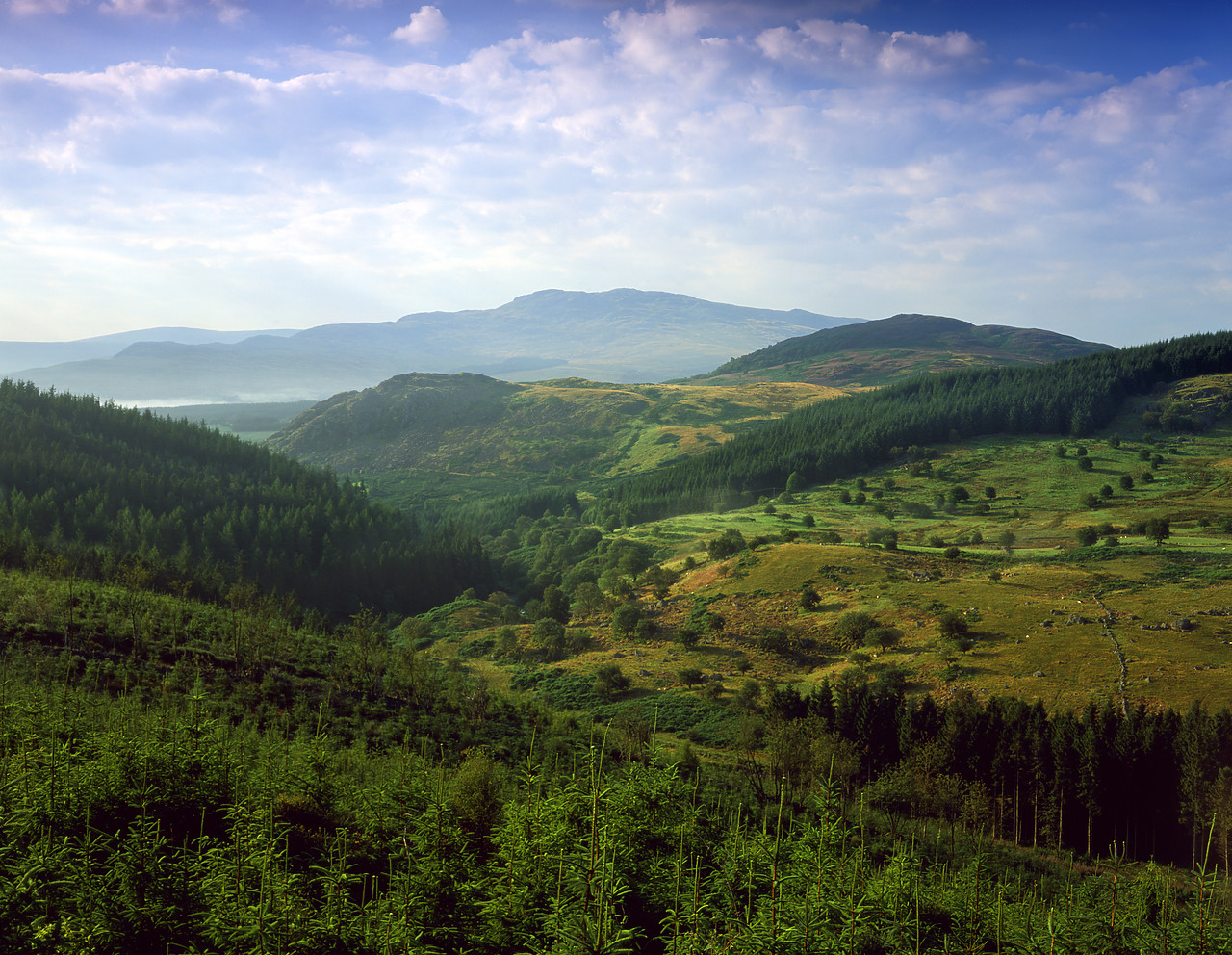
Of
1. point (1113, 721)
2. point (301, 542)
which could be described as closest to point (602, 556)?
point (301, 542)

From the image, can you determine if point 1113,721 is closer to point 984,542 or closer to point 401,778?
point 401,778

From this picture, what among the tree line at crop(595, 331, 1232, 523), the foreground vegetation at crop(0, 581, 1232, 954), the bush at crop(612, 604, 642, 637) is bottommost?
the bush at crop(612, 604, 642, 637)

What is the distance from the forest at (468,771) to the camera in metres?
12.9

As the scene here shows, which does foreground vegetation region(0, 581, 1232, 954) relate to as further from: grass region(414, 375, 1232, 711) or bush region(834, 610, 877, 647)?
bush region(834, 610, 877, 647)

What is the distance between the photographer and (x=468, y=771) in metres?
24.4

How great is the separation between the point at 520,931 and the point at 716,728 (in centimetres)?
5295

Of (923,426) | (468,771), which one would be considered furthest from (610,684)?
(923,426)

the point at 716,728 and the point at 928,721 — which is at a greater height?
the point at 928,721

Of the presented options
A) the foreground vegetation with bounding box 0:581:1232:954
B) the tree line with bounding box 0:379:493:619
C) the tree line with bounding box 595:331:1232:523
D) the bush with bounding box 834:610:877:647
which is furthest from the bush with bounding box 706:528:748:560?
the foreground vegetation with bounding box 0:581:1232:954

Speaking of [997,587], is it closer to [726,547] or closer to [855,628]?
[855,628]

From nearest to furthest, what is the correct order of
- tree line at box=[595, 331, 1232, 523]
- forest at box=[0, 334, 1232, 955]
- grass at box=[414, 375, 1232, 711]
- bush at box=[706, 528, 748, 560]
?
forest at box=[0, 334, 1232, 955], grass at box=[414, 375, 1232, 711], bush at box=[706, 528, 748, 560], tree line at box=[595, 331, 1232, 523]

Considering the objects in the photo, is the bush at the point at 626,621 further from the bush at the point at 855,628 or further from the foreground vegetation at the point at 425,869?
the foreground vegetation at the point at 425,869

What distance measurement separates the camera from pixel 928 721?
52375 millimetres

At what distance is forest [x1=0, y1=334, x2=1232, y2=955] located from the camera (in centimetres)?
1288
